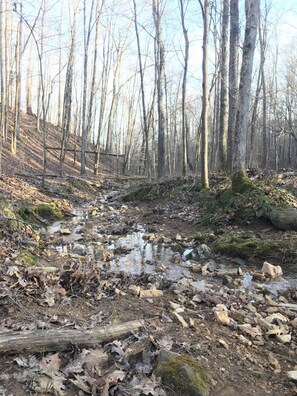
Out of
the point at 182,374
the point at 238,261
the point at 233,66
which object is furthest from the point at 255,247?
the point at 233,66

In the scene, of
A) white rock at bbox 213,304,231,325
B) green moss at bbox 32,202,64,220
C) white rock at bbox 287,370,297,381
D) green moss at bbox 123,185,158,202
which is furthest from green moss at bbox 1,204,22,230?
green moss at bbox 123,185,158,202

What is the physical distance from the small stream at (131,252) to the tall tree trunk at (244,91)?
2879mm

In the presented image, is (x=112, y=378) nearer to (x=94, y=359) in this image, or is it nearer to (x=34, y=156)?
(x=94, y=359)

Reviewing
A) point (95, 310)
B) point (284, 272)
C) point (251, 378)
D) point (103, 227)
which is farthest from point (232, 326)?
point (103, 227)

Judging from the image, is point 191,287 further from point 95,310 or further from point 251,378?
point 251,378

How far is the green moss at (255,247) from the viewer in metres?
6.29

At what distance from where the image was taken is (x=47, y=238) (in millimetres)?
7668

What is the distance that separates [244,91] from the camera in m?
8.97

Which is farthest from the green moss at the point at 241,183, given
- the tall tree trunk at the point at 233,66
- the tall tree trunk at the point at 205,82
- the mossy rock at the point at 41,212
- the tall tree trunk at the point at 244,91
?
the mossy rock at the point at 41,212

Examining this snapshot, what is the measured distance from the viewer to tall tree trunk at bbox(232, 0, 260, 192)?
8.77 m

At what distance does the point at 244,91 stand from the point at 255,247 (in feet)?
14.8

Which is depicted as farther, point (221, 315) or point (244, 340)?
point (221, 315)

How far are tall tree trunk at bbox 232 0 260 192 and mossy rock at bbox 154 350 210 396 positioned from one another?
656 centimetres

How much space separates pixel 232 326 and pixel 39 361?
6.69ft
